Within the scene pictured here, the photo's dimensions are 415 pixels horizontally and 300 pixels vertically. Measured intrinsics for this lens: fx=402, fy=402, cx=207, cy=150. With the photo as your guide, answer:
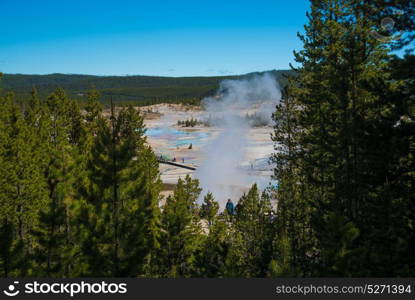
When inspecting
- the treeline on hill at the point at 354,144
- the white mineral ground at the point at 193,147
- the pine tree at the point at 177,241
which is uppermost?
the treeline on hill at the point at 354,144

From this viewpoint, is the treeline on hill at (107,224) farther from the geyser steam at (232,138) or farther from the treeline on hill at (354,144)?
the geyser steam at (232,138)

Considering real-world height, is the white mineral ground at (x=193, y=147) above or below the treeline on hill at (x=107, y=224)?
below

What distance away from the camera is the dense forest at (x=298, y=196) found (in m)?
11.9

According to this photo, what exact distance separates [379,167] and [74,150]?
17.6 metres

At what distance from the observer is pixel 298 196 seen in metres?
21.1

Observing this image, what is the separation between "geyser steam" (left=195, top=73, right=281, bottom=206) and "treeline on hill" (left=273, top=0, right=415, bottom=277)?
22031 millimetres

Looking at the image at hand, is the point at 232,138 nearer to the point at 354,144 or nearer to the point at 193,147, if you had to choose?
the point at 193,147

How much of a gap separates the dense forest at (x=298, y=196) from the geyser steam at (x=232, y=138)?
71.6 ft

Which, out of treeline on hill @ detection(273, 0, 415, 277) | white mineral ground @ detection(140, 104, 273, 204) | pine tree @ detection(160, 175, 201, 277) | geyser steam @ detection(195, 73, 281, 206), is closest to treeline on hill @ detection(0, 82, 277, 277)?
pine tree @ detection(160, 175, 201, 277)

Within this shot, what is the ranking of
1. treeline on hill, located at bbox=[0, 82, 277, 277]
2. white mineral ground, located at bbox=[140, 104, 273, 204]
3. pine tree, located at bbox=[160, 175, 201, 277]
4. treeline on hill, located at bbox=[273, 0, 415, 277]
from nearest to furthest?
treeline on hill, located at bbox=[273, 0, 415, 277], treeline on hill, located at bbox=[0, 82, 277, 277], pine tree, located at bbox=[160, 175, 201, 277], white mineral ground, located at bbox=[140, 104, 273, 204]

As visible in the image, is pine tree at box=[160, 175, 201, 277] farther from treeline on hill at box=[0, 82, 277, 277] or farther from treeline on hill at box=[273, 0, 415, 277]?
treeline on hill at box=[273, 0, 415, 277]

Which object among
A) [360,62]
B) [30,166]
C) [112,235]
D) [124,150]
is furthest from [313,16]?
[30,166]

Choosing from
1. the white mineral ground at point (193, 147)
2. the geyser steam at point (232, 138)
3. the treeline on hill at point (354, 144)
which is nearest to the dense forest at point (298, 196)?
the treeline on hill at point (354, 144)

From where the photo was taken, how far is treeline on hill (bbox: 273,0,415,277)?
11633 millimetres
